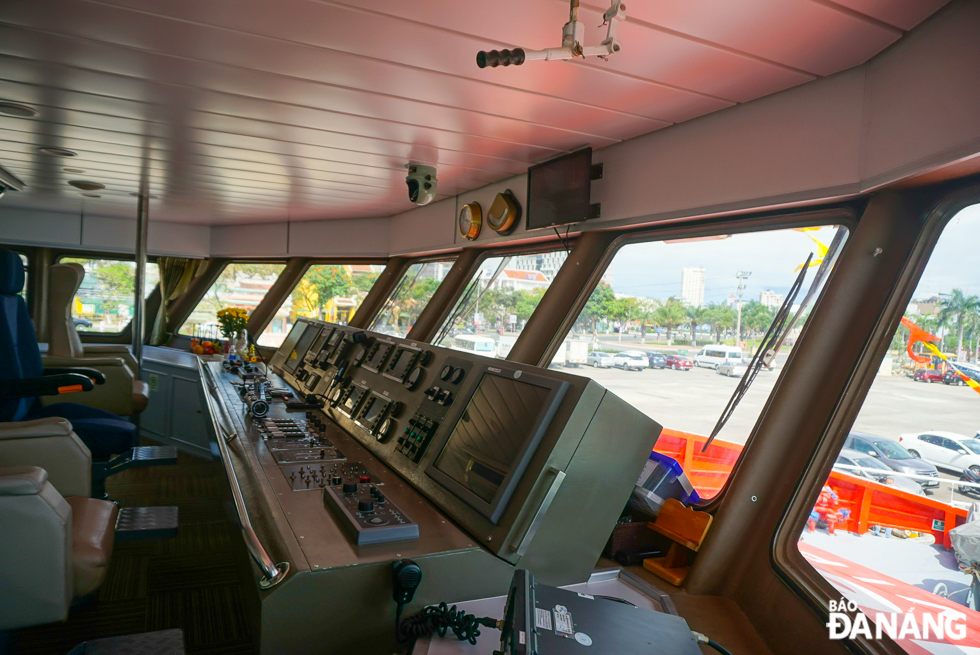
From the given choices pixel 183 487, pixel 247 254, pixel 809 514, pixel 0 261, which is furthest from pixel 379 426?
pixel 247 254

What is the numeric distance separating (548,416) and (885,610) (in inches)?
35.7

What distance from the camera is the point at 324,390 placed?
9.60 feet

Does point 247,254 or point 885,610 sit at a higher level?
point 247,254

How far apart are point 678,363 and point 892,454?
0.92 metres

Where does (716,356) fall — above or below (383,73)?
below

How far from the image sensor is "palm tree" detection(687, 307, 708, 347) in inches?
92.4

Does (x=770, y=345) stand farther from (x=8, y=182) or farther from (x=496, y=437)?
(x=8, y=182)

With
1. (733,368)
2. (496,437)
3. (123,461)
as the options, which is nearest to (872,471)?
(733,368)

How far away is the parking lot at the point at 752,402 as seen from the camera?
146 centimetres

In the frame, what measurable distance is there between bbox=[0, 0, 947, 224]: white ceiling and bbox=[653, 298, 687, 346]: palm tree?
2.34 ft

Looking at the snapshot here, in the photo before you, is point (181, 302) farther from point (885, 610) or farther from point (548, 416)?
point (885, 610)

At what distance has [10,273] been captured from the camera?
3225 mm

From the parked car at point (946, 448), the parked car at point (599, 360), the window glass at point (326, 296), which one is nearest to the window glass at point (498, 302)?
the parked car at point (599, 360)

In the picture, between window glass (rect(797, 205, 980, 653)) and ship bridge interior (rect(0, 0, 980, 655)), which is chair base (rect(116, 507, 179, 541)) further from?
window glass (rect(797, 205, 980, 653))
